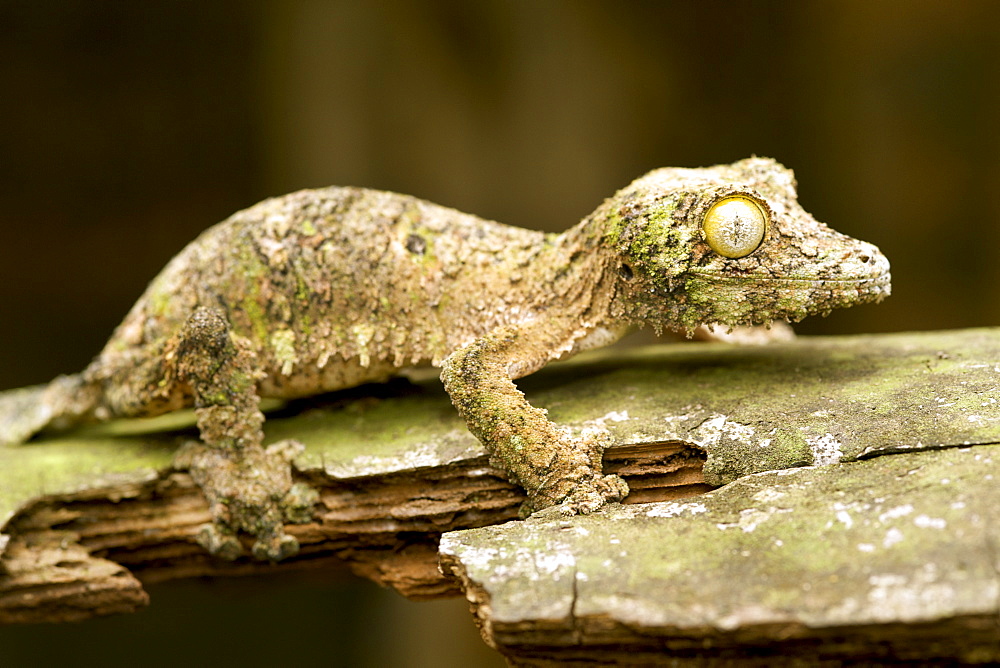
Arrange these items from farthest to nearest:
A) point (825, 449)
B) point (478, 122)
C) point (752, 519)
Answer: point (478, 122)
point (825, 449)
point (752, 519)

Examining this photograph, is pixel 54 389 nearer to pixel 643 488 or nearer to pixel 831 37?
pixel 643 488

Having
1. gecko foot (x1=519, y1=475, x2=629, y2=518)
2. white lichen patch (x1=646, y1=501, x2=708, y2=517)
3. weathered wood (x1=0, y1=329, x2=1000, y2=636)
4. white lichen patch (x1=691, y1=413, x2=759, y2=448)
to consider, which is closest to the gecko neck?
weathered wood (x1=0, y1=329, x2=1000, y2=636)

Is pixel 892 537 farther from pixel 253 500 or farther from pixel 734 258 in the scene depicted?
pixel 253 500

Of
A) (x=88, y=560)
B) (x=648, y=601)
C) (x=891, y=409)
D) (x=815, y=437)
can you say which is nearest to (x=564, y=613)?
(x=648, y=601)

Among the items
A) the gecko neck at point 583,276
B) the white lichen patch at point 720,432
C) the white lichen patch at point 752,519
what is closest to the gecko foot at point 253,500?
the gecko neck at point 583,276

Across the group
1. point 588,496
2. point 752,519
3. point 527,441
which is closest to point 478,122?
point 527,441

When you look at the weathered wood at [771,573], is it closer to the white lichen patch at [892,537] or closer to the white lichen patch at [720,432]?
the white lichen patch at [892,537]
